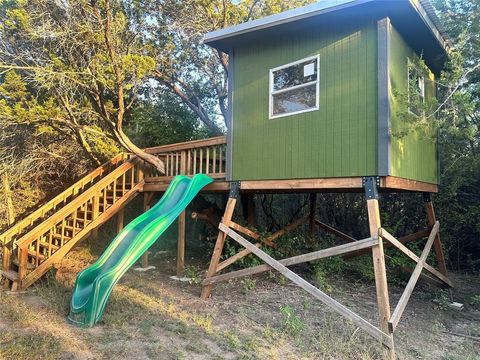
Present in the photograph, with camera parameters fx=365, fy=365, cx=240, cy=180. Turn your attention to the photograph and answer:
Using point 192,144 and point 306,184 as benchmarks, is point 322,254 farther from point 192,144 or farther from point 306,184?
point 192,144

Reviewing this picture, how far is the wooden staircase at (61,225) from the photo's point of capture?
20.5 feet

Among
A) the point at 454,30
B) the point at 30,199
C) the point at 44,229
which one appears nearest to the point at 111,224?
the point at 30,199

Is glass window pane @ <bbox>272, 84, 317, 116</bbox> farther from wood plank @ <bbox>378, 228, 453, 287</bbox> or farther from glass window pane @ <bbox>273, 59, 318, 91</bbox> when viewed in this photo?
wood plank @ <bbox>378, 228, 453, 287</bbox>

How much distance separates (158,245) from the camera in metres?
10.8

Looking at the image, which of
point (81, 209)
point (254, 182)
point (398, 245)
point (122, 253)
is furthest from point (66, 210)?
point (398, 245)

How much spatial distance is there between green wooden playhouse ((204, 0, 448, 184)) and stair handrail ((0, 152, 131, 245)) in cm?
338

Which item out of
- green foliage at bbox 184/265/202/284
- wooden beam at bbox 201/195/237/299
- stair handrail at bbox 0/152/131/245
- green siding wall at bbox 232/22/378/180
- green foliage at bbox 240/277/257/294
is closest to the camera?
green siding wall at bbox 232/22/378/180

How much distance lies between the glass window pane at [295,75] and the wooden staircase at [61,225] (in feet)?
12.7

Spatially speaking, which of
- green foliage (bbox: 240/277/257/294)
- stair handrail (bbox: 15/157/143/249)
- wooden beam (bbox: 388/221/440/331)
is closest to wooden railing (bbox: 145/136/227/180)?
stair handrail (bbox: 15/157/143/249)

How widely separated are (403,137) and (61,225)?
6.46 metres

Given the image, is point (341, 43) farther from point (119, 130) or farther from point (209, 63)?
point (209, 63)

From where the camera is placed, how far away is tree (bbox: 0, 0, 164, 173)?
6.79 m

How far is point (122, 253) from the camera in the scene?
18.3 ft

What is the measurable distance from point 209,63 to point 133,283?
21.0 ft
